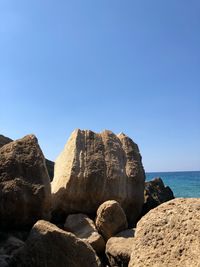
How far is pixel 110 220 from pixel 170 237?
461cm

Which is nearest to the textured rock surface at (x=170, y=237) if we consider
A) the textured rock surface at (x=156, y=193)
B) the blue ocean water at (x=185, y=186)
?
the textured rock surface at (x=156, y=193)

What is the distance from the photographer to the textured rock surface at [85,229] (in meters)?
7.71

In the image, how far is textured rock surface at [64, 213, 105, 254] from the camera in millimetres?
7715

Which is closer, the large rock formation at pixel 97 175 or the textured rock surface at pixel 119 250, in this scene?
the textured rock surface at pixel 119 250

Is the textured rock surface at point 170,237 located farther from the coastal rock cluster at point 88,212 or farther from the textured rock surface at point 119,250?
the textured rock surface at point 119,250

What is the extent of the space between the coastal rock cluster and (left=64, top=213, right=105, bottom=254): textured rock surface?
0.7 inches

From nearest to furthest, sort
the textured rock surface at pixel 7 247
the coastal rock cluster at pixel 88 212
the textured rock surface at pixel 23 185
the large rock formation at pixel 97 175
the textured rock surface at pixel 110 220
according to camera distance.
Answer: the coastal rock cluster at pixel 88 212 → the textured rock surface at pixel 7 247 → the textured rock surface at pixel 23 185 → the textured rock surface at pixel 110 220 → the large rock formation at pixel 97 175

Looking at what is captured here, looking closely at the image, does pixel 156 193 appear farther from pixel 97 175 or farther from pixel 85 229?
pixel 85 229

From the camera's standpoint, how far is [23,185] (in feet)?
22.9

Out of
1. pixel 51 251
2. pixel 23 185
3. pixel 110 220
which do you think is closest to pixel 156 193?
pixel 110 220

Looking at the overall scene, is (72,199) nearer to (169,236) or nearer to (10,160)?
(10,160)

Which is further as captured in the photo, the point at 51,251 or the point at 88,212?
the point at 88,212

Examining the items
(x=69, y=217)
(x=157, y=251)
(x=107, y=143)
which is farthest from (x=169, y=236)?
(x=107, y=143)

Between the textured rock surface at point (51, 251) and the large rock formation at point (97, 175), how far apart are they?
352cm
